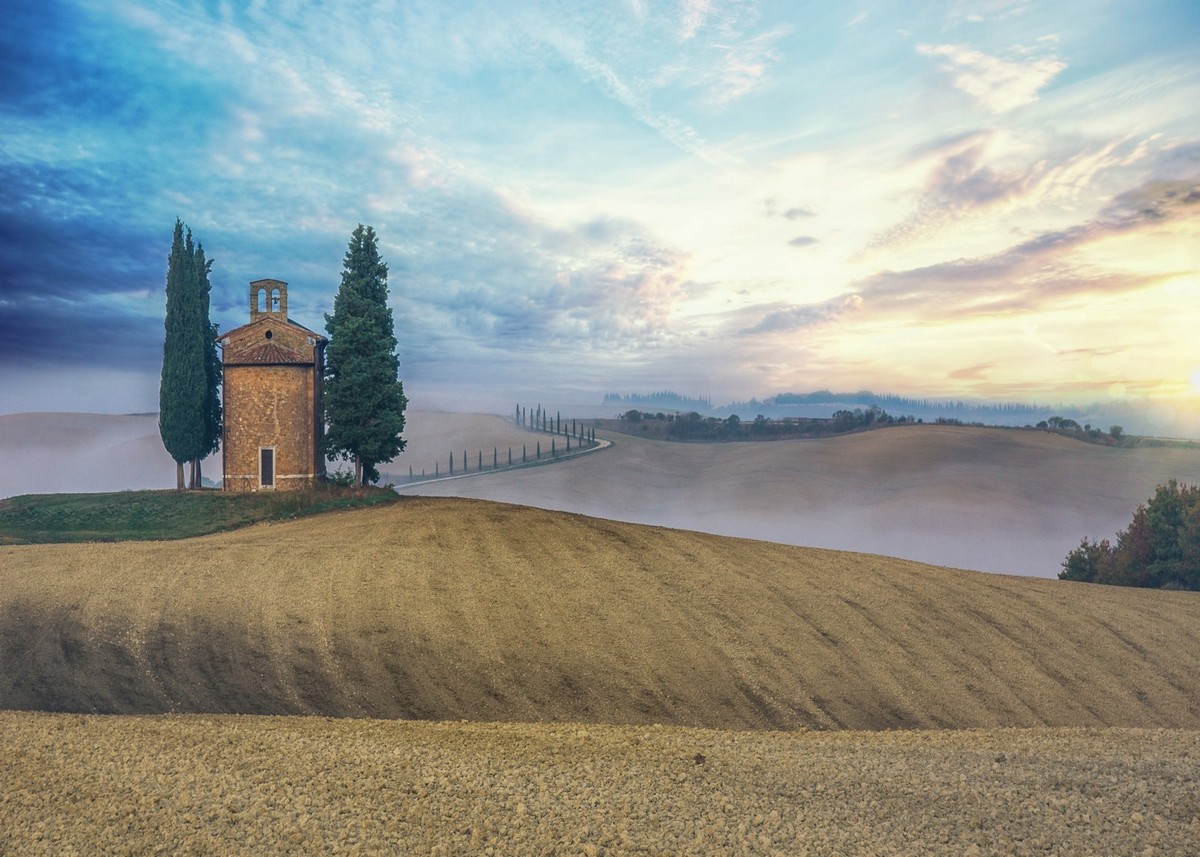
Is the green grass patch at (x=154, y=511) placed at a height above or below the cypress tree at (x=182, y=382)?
below

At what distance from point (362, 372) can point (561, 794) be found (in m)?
29.9

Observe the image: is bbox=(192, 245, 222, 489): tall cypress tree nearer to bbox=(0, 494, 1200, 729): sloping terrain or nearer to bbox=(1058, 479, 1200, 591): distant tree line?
bbox=(0, 494, 1200, 729): sloping terrain

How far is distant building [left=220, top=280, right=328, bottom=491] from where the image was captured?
34.1 m

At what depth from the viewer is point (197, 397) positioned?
1428 inches

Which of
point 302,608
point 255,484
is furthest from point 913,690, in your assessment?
point 255,484

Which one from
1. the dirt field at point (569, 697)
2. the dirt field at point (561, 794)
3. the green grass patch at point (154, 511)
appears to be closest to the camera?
the dirt field at point (561, 794)

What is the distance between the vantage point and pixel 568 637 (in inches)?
650

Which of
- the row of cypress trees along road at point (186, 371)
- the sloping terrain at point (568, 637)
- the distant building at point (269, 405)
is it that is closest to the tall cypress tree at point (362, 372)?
the distant building at point (269, 405)

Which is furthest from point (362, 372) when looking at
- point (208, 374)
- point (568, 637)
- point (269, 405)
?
point (568, 637)

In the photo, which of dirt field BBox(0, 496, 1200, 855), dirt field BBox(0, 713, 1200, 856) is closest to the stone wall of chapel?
dirt field BBox(0, 496, 1200, 855)

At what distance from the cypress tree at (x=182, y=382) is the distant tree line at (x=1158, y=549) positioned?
42.1 meters

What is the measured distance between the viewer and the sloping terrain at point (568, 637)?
47.6 feet

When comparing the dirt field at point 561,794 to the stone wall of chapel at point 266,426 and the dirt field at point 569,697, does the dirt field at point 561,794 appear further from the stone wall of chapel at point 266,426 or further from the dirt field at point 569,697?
the stone wall of chapel at point 266,426

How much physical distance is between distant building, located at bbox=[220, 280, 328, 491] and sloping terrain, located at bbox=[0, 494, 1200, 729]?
11.3 meters
